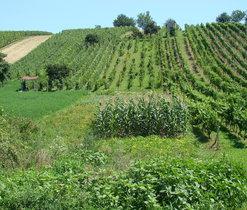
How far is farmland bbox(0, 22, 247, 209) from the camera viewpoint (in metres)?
6.36

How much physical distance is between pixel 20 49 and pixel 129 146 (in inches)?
2583

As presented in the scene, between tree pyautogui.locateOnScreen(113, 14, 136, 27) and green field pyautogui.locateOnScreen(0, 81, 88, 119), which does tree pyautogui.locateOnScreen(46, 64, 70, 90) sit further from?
tree pyautogui.locateOnScreen(113, 14, 136, 27)

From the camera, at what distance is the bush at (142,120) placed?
52.6 feet

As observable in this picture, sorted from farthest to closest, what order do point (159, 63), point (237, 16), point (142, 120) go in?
point (237, 16) → point (159, 63) → point (142, 120)

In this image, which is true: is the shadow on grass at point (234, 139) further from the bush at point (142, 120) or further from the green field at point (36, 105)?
the green field at point (36, 105)

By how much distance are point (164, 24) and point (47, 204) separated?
87.6 m

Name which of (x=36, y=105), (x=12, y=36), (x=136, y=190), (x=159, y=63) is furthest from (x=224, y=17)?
(x=136, y=190)

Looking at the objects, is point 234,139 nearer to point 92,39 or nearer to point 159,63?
point 159,63

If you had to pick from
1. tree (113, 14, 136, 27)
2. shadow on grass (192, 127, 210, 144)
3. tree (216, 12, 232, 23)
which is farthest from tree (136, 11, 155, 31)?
shadow on grass (192, 127, 210, 144)

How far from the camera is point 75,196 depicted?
6387 millimetres

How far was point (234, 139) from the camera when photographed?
15.8m

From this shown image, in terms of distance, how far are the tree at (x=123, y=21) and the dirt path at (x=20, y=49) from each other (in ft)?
109

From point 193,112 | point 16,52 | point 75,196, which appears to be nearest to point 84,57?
point 16,52

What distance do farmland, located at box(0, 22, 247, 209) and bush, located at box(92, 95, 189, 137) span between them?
59mm
